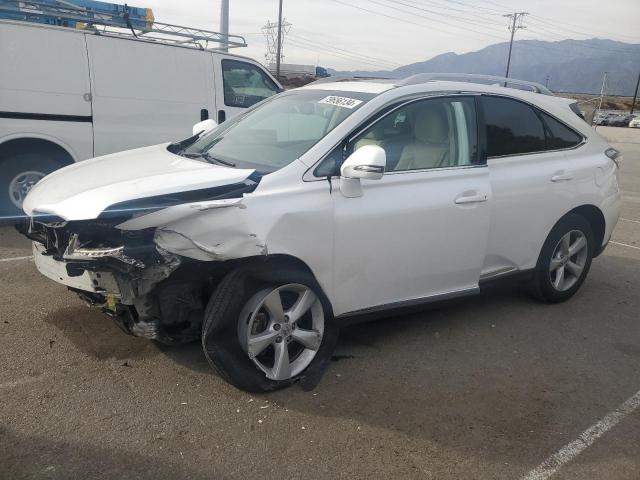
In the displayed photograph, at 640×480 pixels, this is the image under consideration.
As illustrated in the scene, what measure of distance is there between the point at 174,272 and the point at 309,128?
141cm

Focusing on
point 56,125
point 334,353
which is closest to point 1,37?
point 56,125

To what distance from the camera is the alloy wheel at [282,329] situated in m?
3.29

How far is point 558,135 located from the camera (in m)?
4.86

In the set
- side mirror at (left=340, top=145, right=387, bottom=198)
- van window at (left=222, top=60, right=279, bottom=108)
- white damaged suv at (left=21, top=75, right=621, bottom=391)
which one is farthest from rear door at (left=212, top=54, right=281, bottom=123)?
side mirror at (left=340, top=145, right=387, bottom=198)

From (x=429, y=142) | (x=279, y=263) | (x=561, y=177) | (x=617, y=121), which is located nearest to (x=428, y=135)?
(x=429, y=142)

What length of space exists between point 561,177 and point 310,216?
7.95 feet

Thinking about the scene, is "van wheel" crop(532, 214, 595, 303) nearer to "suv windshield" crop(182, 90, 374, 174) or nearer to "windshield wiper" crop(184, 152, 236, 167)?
"suv windshield" crop(182, 90, 374, 174)

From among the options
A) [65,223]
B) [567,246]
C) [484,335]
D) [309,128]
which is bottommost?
[484,335]

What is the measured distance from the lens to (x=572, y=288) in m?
5.15

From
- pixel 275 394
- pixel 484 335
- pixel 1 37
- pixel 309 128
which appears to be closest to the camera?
pixel 275 394

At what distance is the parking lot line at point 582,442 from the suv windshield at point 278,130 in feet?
7.02

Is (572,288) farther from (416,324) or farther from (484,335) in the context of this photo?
(416,324)

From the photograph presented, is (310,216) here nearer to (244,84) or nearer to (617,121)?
(244,84)

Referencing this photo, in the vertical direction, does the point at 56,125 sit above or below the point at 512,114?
below
